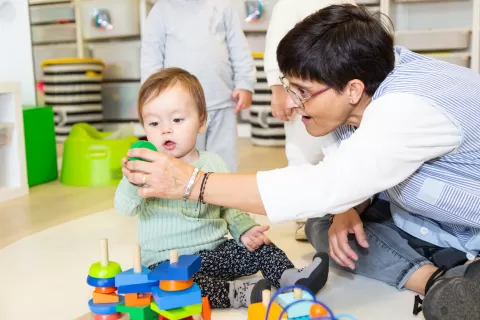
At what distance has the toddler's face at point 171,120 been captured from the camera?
1.17 m

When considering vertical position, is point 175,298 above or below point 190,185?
below

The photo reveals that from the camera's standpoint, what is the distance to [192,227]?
1.19 metres

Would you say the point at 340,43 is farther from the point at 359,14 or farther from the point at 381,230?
the point at 381,230

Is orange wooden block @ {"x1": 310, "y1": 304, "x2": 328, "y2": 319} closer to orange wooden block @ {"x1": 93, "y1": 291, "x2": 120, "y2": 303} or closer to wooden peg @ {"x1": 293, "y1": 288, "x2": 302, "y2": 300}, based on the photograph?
wooden peg @ {"x1": 293, "y1": 288, "x2": 302, "y2": 300}

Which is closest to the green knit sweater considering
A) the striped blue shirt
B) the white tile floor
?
the white tile floor

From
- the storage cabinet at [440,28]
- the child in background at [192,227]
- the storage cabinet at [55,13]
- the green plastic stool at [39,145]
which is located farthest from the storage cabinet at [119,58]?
the child in background at [192,227]

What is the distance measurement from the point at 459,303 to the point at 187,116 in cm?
58

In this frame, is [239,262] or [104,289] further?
[239,262]

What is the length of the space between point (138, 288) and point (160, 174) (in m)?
0.18

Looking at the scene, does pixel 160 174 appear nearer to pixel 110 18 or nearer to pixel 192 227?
pixel 192 227

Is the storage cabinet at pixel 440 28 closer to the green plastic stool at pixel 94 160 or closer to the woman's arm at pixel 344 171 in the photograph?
the green plastic stool at pixel 94 160

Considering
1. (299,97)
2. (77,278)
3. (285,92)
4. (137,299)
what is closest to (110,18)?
(285,92)

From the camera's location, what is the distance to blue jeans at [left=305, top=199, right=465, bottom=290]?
3.92 ft

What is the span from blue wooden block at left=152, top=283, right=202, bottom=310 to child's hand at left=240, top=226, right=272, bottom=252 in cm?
30
